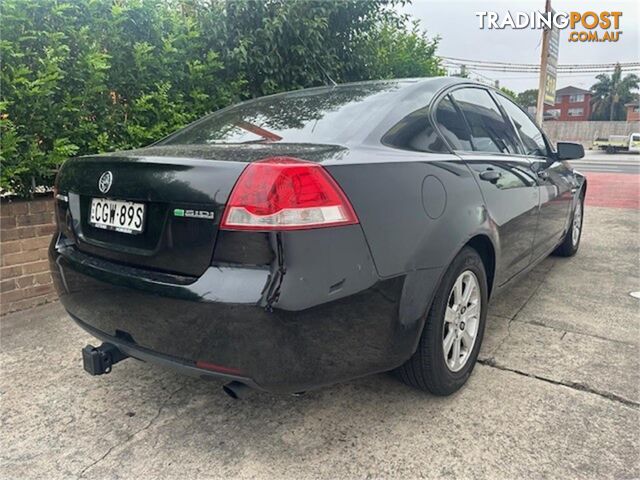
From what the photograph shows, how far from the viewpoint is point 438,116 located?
2473mm

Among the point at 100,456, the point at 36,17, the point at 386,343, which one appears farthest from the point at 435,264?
the point at 36,17

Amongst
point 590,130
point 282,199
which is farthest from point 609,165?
point 590,130

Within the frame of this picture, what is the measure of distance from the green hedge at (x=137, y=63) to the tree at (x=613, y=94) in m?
77.5

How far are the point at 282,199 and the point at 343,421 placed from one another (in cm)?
112

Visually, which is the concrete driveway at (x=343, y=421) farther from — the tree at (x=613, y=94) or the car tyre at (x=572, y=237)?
the tree at (x=613, y=94)

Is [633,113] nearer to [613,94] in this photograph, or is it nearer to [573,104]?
[613,94]

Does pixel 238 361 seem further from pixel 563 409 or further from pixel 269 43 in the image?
pixel 269 43

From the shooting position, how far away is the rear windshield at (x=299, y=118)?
2191 mm

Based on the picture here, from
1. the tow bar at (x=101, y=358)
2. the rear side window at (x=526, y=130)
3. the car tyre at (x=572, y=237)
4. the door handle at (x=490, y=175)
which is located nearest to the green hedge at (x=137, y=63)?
the tow bar at (x=101, y=358)

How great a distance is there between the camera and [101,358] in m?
1.96

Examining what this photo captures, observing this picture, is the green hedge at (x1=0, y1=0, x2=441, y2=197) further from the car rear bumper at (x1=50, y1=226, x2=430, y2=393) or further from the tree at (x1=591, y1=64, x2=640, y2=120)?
the tree at (x1=591, y1=64, x2=640, y2=120)

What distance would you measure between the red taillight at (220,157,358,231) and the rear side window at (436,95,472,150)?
3.39 ft

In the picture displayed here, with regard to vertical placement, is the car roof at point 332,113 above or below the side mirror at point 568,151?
above

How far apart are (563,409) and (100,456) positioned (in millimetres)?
2020
